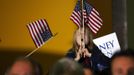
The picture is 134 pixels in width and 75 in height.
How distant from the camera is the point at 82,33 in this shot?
6074mm

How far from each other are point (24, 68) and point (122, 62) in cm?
64

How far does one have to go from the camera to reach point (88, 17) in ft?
23.5

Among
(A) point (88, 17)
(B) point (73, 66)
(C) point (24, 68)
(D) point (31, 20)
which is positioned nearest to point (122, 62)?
(C) point (24, 68)

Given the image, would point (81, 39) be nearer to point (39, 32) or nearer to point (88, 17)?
point (88, 17)

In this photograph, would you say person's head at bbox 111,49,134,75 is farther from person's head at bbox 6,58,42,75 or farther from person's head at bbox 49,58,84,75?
person's head at bbox 49,58,84,75

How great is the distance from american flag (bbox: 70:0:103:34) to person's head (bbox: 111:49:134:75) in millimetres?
3612

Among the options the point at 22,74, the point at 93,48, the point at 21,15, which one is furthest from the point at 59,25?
the point at 22,74

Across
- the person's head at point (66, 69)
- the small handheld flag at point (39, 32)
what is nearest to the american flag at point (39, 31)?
the small handheld flag at point (39, 32)

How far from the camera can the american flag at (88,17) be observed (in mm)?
7027

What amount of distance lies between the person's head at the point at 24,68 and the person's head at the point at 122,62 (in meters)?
0.49

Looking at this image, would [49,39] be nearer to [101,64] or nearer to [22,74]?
[101,64]

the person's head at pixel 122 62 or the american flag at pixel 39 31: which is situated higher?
the person's head at pixel 122 62

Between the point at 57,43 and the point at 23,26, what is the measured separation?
1.85 feet

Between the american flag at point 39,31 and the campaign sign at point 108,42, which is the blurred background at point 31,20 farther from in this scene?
the campaign sign at point 108,42
